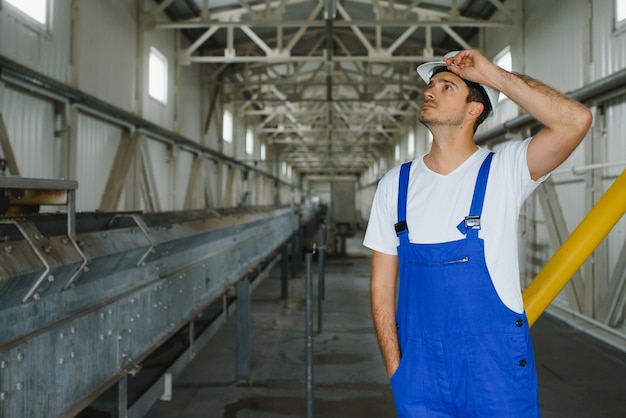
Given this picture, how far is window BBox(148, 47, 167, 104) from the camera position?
9102 mm

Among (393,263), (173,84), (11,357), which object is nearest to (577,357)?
(393,263)

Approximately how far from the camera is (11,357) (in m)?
1.28

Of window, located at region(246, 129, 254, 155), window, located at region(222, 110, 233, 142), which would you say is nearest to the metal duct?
window, located at region(222, 110, 233, 142)

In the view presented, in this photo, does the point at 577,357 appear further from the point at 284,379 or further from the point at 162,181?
the point at 162,181

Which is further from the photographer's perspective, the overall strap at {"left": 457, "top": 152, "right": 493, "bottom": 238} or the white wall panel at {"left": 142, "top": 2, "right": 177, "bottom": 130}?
the white wall panel at {"left": 142, "top": 2, "right": 177, "bottom": 130}

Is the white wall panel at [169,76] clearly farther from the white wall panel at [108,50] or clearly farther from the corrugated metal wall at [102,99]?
the white wall panel at [108,50]

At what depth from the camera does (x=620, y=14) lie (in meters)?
5.35

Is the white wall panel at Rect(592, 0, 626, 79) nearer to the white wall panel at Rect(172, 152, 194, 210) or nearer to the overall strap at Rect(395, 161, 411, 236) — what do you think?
the overall strap at Rect(395, 161, 411, 236)

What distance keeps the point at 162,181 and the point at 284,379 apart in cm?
644

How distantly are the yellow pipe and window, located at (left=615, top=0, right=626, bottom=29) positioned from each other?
500cm

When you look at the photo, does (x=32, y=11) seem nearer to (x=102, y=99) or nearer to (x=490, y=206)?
(x=102, y=99)

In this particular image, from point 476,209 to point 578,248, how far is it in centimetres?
30

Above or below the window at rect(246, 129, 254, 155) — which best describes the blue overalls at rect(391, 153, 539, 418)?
below

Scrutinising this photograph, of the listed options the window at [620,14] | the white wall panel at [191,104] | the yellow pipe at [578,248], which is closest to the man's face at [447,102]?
the yellow pipe at [578,248]
